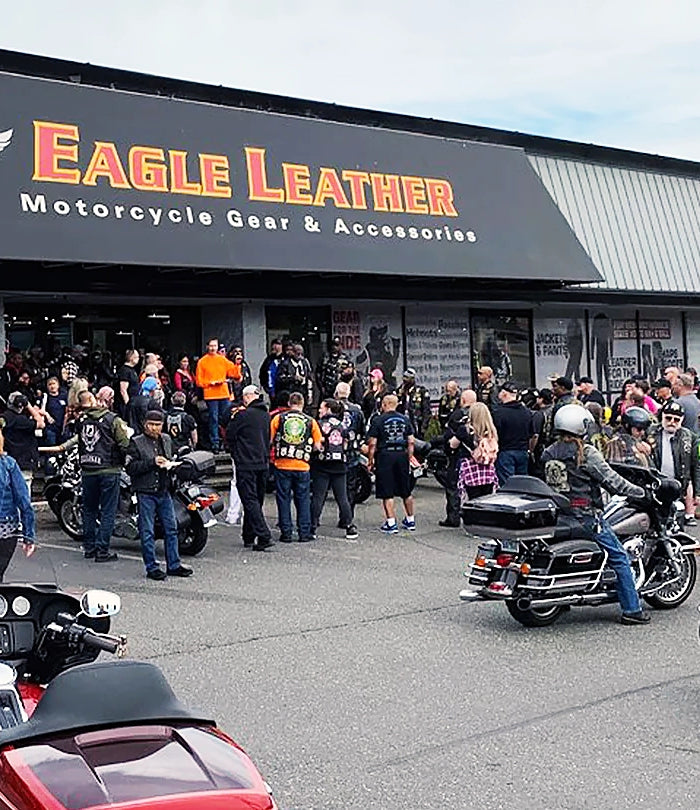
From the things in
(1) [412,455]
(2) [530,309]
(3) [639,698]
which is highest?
(2) [530,309]

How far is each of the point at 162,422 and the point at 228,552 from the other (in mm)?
2167

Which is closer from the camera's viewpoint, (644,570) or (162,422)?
(644,570)

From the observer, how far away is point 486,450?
46.4 ft

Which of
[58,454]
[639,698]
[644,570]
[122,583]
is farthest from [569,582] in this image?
[58,454]

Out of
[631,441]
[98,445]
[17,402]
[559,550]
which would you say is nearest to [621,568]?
[559,550]

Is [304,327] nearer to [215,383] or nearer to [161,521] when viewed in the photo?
[215,383]

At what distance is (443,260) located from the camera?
67.1 feet

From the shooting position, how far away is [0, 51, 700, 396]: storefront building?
17.0 metres

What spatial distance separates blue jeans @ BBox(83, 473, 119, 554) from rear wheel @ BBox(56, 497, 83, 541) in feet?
3.66

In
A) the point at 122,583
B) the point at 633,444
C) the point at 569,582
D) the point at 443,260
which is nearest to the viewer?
the point at 569,582

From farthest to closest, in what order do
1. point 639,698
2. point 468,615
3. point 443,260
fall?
point 443,260 → point 468,615 → point 639,698

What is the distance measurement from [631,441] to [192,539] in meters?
4.92

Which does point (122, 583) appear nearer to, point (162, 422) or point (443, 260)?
point (162, 422)

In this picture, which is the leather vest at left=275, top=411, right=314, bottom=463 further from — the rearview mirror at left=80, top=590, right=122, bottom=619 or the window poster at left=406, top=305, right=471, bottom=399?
the window poster at left=406, top=305, right=471, bottom=399
